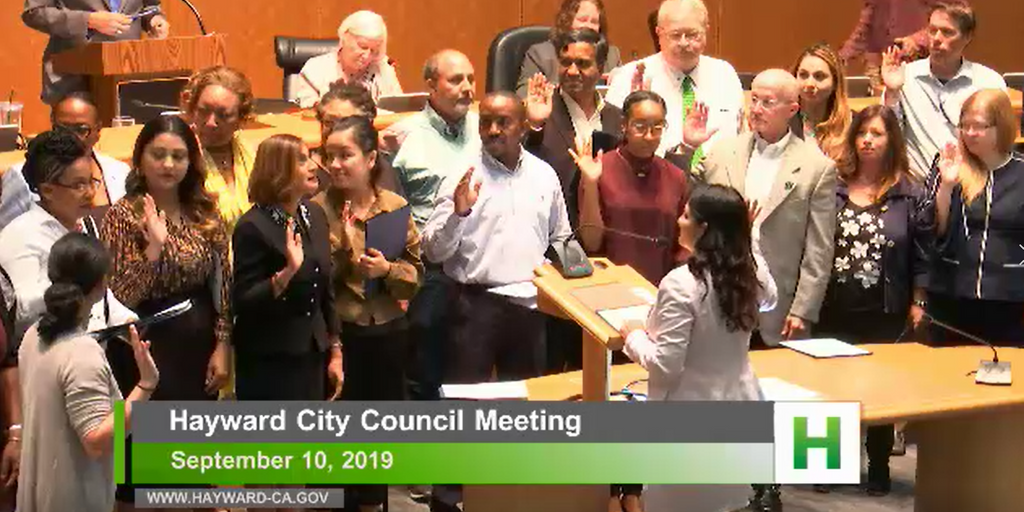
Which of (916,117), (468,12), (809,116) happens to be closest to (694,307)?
(809,116)

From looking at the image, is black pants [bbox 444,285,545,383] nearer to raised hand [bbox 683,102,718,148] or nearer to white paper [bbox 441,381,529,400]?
white paper [bbox 441,381,529,400]

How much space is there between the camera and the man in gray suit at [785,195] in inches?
226

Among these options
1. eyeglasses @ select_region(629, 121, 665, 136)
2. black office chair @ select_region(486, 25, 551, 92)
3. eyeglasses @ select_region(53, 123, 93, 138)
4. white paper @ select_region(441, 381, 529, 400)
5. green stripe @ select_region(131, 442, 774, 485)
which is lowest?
green stripe @ select_region(131, 442, 774, 485)

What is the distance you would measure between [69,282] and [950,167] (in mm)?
2906

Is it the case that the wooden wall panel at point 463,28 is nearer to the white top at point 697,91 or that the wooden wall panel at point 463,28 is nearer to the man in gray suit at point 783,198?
the white top at point 697,91

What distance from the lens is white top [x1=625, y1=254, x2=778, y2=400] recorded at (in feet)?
14.5

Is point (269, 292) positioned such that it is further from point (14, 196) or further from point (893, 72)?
point (893, 72)

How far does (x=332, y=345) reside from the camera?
5.10 m

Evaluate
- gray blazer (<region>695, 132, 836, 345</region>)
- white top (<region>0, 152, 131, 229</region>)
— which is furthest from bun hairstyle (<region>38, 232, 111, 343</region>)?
gray blazer (<region>695, 132, 836, 345</region>)

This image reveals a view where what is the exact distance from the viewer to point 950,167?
18.8ft

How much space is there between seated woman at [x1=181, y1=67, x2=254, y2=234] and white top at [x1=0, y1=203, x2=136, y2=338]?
637 millimetres

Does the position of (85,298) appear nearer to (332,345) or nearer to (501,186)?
(332,345)

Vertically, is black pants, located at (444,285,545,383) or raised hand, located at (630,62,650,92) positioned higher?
raised hand, located at (630,62,650,92)

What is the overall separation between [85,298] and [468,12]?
656 cm
